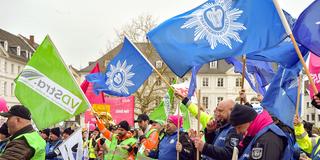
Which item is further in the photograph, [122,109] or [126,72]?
[122,109]

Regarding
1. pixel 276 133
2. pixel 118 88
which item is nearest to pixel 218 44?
pixel 276 133

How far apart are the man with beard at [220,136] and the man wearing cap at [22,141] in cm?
185

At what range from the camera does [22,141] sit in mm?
5250

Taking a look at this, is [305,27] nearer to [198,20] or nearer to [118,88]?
[198,20]

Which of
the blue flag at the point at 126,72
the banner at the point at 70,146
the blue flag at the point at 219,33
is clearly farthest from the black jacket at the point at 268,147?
the blue flag at the point at 126,72

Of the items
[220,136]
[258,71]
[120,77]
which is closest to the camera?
[220,136]

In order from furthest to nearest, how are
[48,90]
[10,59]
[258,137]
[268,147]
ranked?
[10,59] < [48,90] < [258,137] < [268,147]

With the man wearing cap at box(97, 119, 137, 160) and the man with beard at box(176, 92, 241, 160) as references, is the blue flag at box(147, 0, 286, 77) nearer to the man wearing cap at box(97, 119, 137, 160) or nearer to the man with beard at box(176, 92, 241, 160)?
the man with beard at box(176, 92, 241, 160)

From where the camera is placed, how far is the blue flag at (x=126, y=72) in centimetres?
958

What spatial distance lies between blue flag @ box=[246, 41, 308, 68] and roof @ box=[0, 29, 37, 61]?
6554 centimetres

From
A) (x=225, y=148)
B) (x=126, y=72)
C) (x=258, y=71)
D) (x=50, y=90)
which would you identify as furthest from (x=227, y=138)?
(x=126, y=72)

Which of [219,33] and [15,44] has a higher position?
[15,44]

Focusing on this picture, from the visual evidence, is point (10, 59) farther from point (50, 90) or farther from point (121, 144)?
point (50, 90)

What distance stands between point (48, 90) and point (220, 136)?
9.21 feet
